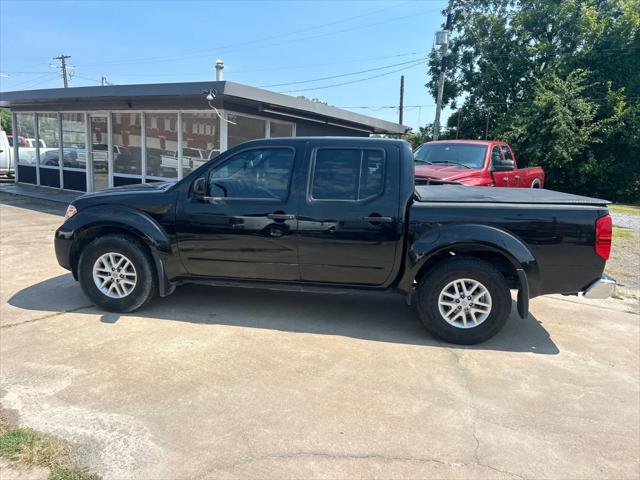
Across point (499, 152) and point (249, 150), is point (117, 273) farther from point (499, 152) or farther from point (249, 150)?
point (499, 152)

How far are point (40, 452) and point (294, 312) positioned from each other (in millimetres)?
2783

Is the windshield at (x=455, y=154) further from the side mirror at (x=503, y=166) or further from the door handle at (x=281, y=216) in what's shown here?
the door handle at (x=281, y=216)

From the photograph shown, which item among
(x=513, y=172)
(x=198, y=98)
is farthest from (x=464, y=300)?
(x=198, y=98)

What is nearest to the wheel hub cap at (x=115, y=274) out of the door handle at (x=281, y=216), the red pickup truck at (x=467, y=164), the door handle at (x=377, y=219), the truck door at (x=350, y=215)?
the door handle at (x=281, y=216)

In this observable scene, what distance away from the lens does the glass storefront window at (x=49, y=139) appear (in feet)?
47.6

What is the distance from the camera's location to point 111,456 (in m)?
2.63

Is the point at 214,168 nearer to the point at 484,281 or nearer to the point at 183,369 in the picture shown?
the point at 183,369

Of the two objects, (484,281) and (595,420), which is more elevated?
(484,281)

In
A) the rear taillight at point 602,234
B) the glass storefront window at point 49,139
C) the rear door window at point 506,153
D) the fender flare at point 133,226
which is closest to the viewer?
the rear taillight at point 602,234

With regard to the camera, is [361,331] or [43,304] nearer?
[361,331]

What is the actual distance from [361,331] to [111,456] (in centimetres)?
256

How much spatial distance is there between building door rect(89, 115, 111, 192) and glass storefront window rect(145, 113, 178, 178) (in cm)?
157

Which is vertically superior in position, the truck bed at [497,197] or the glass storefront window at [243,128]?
the glass storefront window at [243,128]

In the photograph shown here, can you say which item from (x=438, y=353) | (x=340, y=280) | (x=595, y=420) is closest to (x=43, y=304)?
(x=340, y=280)
